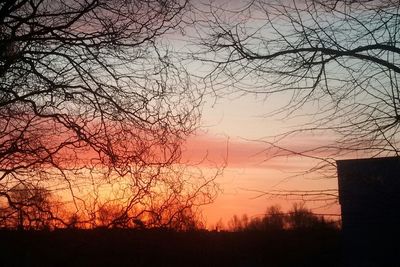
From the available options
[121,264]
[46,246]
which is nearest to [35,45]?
[46,246]

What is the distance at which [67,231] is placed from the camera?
8.66 meters

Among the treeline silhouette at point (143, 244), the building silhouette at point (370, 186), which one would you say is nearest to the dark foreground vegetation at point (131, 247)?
the treeline silhouette at point (143, 244)

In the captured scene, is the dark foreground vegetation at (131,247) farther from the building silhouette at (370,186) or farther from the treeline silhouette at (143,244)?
the building silhouette at (370,186)

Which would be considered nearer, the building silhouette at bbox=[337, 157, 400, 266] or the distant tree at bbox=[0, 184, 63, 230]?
the building silhouette at bbox=[337, 157, 400, 266]

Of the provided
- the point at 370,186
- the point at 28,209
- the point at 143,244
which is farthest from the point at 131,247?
the point at 370,186

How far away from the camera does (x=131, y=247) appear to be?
34.4 ft

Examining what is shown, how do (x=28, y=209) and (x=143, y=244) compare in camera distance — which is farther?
(x=143, y=244)

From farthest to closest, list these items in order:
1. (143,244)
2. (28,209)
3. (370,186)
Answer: (143,244) < (28,209) < (370,186)

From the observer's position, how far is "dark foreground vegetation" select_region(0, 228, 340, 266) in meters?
8.93

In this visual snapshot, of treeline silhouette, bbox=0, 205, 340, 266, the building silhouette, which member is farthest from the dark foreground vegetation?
the building silhouette

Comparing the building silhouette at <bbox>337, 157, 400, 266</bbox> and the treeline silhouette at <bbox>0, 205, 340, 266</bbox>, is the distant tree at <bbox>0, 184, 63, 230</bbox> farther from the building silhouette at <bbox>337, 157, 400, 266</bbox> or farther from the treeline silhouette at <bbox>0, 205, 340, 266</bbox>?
the building silhouette at <bbox>337, 157, 400, 266</bbox>

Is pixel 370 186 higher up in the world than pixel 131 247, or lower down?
higher up

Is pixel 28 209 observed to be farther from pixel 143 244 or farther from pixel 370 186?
pixel 370 186

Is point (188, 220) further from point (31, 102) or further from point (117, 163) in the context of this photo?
point (31, 102)
